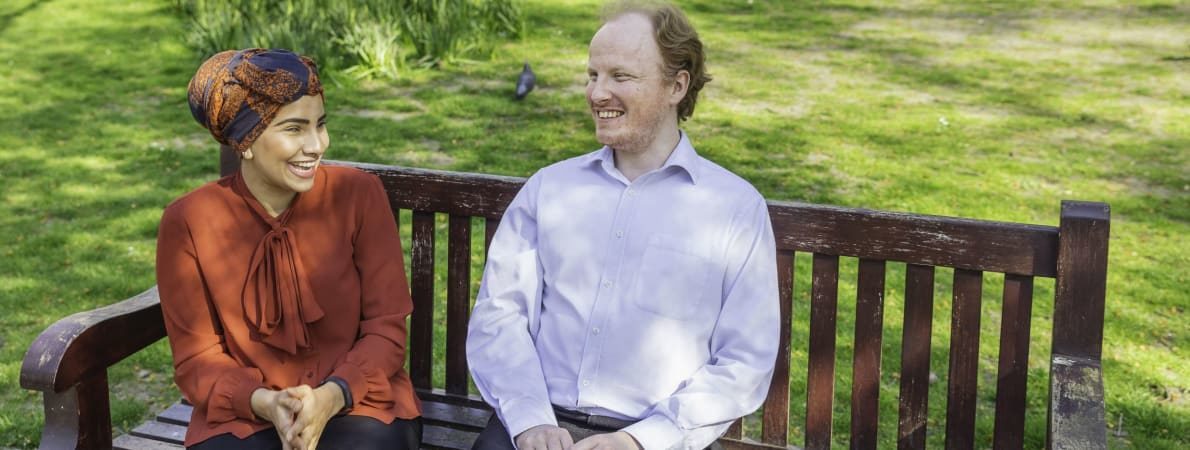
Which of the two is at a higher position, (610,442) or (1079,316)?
(1079,316)

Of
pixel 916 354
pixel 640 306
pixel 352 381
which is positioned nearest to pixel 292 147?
pixel 352 381

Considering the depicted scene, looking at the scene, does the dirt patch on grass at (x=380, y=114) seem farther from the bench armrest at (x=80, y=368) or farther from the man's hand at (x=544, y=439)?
the man's hand at (x=544, y=439)

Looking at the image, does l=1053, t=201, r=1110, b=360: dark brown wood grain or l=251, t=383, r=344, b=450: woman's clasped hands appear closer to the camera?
l=251, t=383, r=344, b=450: woman's clasped hands

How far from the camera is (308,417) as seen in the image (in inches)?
114

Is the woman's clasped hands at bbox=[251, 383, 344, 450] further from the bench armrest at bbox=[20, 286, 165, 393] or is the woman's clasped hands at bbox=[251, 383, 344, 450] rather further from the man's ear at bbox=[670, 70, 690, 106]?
the man's ear at bbox=[670, 70, 690, 106]

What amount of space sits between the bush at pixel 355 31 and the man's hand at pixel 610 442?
6984 millimetres

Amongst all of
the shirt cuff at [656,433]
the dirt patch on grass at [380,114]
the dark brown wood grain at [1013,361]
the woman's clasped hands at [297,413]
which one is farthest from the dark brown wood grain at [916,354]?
the dirt patch on grass at [380,114]

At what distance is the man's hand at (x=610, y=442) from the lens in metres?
2.83

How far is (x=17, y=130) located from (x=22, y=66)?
2.15 meters

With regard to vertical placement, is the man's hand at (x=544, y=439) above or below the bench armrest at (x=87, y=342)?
below

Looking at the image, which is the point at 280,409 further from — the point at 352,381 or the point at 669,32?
the point at 669,32

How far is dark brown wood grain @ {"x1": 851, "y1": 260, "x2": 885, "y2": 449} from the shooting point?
326 centimetres

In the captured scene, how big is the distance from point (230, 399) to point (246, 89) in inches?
29.9

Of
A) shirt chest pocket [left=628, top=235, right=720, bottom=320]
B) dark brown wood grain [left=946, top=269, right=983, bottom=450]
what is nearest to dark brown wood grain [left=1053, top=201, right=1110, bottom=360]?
dark brown wood grain [left=946, top=269, right=983, bottom=450]
